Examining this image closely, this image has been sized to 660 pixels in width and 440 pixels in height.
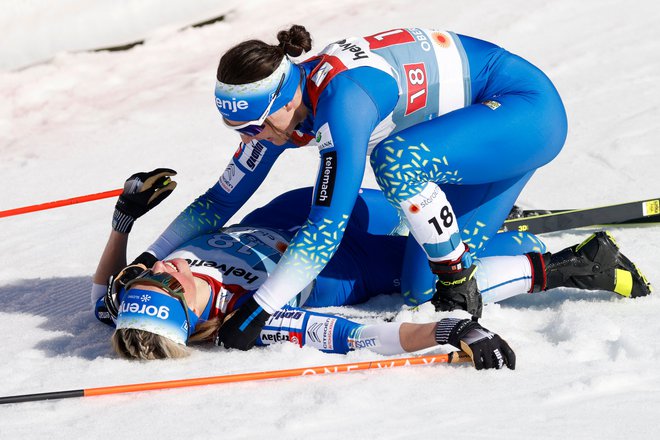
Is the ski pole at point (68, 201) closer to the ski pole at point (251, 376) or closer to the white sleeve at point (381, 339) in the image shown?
the ski pole at point (251, 376)

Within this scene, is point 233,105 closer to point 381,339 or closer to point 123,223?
point 123,223

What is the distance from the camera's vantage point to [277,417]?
3314 millimetres

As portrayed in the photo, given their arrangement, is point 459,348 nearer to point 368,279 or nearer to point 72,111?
point 368,279

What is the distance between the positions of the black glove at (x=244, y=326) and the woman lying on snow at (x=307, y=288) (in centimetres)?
8

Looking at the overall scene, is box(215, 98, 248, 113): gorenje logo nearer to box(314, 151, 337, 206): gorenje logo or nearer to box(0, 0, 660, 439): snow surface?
box(314, 151, 337, 206): gorenje logo

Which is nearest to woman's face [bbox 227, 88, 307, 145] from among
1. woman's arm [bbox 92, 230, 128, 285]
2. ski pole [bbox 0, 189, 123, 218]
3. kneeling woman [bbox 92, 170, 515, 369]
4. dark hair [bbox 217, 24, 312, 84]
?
dark hair [bbox 217, 24, 312, 84]

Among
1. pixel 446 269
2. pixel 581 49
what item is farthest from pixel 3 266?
pixel 581 49

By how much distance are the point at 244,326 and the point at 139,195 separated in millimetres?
944

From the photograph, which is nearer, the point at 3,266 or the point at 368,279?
Answer: the point at 368,279

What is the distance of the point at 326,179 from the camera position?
374cm

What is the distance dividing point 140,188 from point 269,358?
1.09m

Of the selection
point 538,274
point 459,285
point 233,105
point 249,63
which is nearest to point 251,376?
point 459,285

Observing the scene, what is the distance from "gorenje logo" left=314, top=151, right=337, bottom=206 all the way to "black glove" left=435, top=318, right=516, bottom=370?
0.62 metres

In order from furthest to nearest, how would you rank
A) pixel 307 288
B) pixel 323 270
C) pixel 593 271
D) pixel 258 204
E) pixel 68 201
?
pixel 258 204 < pixel 68 201 < pixel 323 270 < pixel 307 288 < pixel 593 271
